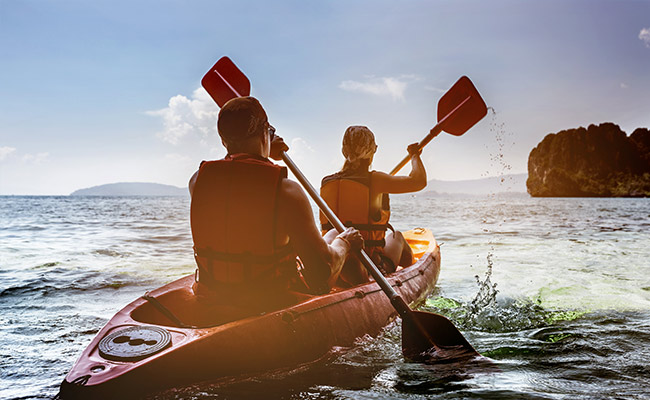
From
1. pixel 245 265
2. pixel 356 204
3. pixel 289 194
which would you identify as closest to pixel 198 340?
pixel 245 265

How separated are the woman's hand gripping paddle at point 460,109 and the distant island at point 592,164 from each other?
113 metres

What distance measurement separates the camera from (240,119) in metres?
2.43

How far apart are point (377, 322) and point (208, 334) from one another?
1.59m

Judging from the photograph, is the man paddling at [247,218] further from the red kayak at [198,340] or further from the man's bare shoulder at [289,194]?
the red kayak at [198,340]

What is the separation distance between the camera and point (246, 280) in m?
2.54

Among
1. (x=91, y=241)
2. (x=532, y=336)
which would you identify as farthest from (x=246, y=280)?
(x=91, y=241)

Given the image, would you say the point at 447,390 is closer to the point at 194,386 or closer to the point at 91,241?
the point at 194,386

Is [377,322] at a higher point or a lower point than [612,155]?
lower

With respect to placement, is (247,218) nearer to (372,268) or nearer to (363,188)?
(372,268)

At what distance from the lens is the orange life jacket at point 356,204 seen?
420cm

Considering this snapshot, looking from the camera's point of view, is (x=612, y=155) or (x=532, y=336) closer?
(x=532, y=336)

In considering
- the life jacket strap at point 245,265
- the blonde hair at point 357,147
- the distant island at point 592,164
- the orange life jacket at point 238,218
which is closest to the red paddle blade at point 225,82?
the blonde hair at point 357,147

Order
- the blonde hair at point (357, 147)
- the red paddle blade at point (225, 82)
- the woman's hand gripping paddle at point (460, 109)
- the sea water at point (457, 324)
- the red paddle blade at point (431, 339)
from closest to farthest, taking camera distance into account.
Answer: the sea water at point (457, 324)
the red paddle blade at point (431, 339)
the blonde hair at point (357, 147)
the red paddle blade at point (225, 82)
the woman's hand gripping paddle at point (460, 109)

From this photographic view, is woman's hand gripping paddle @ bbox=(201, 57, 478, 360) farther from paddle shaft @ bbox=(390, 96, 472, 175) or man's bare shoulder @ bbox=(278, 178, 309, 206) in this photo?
paddle shaft @ bbox=(390, 96, 472, 175)
